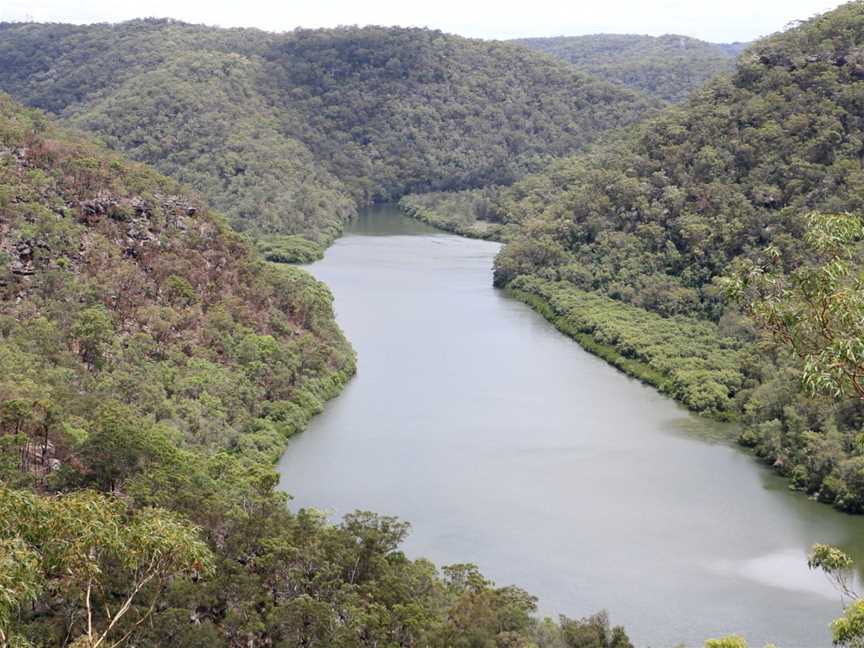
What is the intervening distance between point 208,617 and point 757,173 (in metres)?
50.3

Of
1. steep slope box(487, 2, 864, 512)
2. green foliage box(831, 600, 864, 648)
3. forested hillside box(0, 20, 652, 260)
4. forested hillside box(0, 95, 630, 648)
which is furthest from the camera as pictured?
forested hillside box(0, 20, 652, 260)

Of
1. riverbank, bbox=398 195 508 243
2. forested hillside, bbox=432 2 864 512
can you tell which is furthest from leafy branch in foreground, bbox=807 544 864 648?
riverbank, bbox=398 195 508 243

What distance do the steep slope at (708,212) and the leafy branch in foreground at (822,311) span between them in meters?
29.3

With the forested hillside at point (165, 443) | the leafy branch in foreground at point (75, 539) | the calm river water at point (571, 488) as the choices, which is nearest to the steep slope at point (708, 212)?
the calm river water at point (571, 488)

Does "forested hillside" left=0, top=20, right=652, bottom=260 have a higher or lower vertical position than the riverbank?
higher

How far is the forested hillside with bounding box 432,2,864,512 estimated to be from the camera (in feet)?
168

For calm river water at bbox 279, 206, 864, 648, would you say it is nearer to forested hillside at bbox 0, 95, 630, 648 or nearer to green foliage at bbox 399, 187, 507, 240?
forested hillside at bbox 0, 95, 630, 648

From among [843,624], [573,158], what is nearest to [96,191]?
[843,624]

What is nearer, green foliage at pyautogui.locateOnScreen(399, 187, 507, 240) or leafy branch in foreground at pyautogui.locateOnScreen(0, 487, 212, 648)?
leafy branch in foreground at pyautogui.locateOnScreen(0, 487, 212, 648)

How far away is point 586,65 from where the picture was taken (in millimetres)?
185125

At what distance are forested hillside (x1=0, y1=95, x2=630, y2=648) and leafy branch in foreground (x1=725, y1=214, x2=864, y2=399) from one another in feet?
26.7

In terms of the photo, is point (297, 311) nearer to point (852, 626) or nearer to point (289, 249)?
point (289, 249)

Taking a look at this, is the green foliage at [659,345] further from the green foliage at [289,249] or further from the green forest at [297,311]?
the green foliage at [289,249]

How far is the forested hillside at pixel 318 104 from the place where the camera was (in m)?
101
